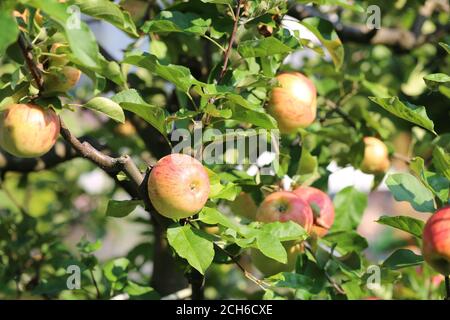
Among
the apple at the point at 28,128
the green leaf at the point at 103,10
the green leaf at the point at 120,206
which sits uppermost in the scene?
the green leaf at the point at 103,10

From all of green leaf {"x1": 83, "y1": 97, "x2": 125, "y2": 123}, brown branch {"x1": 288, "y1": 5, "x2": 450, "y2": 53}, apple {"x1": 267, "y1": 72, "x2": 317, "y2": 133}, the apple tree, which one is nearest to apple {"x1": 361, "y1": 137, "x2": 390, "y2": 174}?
the apple tree

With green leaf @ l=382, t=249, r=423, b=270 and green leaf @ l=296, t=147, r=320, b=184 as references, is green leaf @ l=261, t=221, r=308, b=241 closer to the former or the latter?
green leaf @ l=382, t=249, r=423, b=270

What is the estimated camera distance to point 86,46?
0.95 m

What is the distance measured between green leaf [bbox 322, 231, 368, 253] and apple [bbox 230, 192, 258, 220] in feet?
0.61

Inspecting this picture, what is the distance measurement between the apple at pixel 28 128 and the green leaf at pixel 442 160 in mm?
688

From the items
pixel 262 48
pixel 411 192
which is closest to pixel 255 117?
pixel 262 48

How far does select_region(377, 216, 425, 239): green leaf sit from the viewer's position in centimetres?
128

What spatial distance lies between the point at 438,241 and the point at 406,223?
0.38ft

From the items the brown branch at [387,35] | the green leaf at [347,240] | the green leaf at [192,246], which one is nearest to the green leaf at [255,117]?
the green leaf at [192,246]

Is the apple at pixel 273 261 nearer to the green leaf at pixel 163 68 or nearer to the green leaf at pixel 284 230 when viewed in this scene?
the green leaf at pixel 284 230

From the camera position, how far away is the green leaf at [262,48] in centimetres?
127
